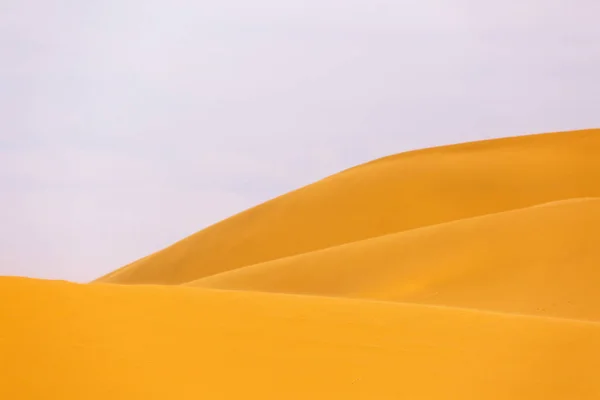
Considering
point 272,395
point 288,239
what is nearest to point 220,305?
point 272,395

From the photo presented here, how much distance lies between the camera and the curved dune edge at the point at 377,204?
A: 25359mm

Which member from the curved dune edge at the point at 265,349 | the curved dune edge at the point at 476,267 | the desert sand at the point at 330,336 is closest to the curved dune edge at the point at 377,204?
the curved dune edge at the point at 476,267

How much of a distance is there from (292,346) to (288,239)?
20336 millimetres

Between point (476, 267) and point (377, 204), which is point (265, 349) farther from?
point (377, 204)

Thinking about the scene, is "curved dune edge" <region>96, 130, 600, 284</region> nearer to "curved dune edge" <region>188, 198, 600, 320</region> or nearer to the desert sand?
"curved dune edge" <region>188, 198, 600, 320</region>

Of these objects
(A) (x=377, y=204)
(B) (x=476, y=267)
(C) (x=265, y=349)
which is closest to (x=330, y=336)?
(C) (x=265, y=349)

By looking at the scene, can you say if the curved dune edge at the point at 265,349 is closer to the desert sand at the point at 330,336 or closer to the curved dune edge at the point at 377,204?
the desert sand at the point at 330,336

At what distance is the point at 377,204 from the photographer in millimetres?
26547

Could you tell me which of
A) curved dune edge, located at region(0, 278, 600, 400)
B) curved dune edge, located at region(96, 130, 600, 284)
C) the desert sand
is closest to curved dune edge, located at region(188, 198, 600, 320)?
the desert sand

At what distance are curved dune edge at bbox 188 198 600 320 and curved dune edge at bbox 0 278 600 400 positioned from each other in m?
4.28

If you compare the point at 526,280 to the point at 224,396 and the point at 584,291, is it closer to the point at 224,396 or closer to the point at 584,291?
the point at 584,291

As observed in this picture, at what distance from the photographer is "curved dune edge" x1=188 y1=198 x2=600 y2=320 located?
1118cm

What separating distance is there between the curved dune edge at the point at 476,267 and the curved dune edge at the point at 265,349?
168 inches

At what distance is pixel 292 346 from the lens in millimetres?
5449
